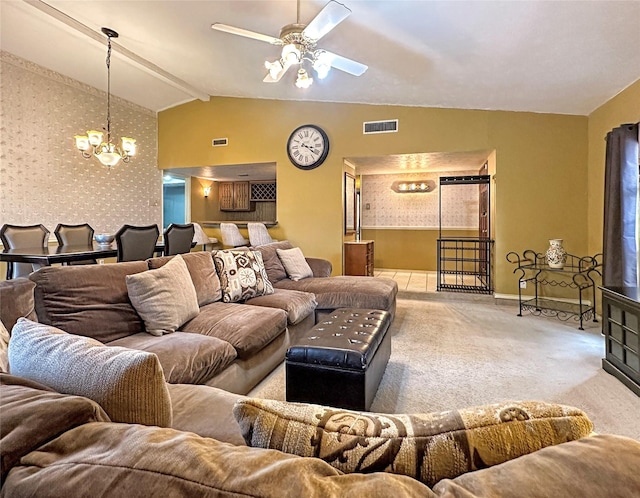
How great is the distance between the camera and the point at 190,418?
115 centimetres

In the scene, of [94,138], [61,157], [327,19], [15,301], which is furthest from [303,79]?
[61,157]

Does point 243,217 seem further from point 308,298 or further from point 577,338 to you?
point 577,338

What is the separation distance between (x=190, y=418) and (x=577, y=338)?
12.2ft

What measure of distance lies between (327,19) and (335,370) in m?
2.29

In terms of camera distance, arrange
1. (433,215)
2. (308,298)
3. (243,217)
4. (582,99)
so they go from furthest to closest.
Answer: (243,217)
(433,215)
(582,99)
(308,298)

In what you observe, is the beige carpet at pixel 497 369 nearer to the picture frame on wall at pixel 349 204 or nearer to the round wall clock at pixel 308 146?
the picture frame on wall at pixel 349 204

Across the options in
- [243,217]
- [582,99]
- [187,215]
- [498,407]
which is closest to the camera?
[498,407]

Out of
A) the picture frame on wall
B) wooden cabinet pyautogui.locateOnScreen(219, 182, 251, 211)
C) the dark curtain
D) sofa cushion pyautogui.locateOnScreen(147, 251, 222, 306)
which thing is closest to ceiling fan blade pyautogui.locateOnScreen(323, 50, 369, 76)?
sofa cushion pyautogui.locateOnScreen(147, 251, 222, 306)

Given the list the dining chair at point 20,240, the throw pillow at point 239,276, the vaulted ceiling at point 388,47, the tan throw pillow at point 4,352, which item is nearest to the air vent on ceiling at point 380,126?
the vaulted ceiling at point 388,47

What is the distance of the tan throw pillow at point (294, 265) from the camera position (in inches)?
158

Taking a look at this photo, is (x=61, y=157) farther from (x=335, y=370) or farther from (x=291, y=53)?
(x=335, y=370)

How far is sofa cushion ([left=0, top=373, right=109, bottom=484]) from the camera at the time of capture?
1.74ft

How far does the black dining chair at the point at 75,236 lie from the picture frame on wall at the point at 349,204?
3681mm

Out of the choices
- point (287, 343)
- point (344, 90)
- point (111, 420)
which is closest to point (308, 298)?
point (287, 343)
